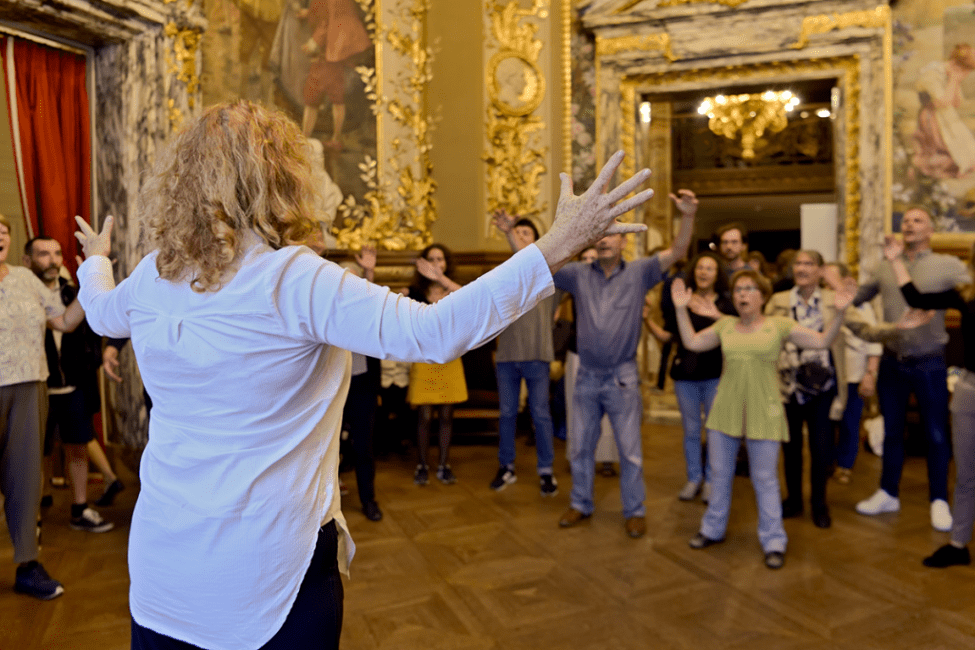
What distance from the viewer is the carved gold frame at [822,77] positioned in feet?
21.5

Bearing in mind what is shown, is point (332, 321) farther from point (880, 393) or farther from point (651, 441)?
point (651, 441)

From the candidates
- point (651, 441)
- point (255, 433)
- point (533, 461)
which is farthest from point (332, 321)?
point (651, 441)

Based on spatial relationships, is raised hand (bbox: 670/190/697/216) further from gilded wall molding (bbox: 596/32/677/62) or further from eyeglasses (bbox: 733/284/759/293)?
gilded wall molding (bbox: 596/32/677/62)

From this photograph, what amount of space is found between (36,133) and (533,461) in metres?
4.03

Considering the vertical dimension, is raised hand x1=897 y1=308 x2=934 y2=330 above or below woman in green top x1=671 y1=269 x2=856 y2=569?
above

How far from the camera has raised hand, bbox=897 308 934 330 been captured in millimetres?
3889

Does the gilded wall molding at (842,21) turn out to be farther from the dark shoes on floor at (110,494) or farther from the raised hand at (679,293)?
the dark shoes on floor at (110,494)

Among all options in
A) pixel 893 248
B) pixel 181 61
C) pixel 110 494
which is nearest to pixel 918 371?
pixel 893 248

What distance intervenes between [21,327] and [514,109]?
4996 mm

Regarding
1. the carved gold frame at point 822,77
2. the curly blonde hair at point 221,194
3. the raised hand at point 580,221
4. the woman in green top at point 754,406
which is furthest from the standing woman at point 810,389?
the curly blonde hair at point 221,194

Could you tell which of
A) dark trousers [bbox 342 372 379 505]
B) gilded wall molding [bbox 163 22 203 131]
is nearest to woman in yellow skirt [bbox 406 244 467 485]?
dark trousers [bbox 342 372 379 505]

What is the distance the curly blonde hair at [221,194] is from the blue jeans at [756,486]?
302cm

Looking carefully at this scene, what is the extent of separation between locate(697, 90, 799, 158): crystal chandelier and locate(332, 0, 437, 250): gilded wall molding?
17.9 ft

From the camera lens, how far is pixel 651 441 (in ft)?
21.0
